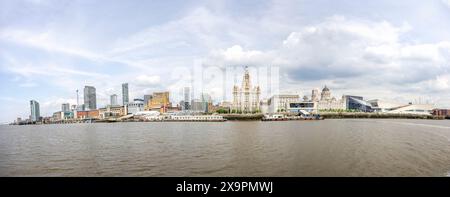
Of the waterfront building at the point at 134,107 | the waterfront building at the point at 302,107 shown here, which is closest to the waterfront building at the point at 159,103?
the waterfront building at the point at 134,107

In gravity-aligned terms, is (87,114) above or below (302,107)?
below

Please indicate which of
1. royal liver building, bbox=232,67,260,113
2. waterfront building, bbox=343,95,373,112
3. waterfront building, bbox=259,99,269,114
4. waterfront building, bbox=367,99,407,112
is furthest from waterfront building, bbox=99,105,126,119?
waterfront building, bbox=367,99,407,112

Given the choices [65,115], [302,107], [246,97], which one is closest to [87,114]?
[65,115]

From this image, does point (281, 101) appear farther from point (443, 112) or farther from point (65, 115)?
point (65, 115)

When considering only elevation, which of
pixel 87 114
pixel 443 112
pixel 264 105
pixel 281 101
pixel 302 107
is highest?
pixel 281 101

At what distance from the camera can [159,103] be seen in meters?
93.9

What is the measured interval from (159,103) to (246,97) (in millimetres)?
30827

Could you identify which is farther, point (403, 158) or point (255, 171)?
point (403, 158)

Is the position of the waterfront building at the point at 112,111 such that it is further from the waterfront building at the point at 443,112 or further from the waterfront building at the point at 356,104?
the waterfront building at the point at 443,112

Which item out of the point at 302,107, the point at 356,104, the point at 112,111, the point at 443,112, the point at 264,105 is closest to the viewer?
the point at 443,112
